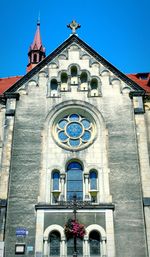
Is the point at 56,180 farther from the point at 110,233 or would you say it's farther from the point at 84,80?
the point at 84,80

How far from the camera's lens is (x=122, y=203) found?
20375 mm

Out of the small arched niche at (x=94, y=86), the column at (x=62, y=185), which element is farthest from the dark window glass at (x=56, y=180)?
the small arched niche at (x=94, y=86)

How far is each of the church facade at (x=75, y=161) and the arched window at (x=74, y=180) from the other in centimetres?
7

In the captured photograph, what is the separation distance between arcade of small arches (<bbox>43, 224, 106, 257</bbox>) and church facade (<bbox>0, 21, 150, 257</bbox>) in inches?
2.2

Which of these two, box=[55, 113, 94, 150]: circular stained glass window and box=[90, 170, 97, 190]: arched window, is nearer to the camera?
box=[90, 170, 97, 190]: arched window

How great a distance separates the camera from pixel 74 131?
76.9 feet

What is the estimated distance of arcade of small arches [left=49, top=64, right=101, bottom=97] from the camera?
24.5 m

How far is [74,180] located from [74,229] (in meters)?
3.62

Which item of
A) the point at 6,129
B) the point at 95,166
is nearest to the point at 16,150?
the point at 6,129

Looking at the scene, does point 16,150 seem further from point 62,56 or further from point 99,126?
point 62,56

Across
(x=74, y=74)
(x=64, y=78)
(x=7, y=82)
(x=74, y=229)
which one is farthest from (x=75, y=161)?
(x=7, y=82)

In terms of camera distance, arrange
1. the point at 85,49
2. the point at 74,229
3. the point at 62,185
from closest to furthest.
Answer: the point at 74,229 < the point at 62,185 < the point at 85,49

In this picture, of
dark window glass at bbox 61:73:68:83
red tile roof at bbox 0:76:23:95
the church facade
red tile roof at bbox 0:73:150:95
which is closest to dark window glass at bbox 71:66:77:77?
the church facade

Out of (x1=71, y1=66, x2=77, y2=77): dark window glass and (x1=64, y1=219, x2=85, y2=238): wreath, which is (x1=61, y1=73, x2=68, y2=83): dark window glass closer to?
(x1=71, y1=66, x2=77, y2=77): dark window glass
